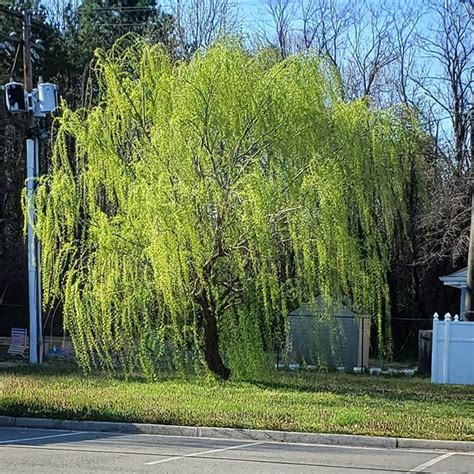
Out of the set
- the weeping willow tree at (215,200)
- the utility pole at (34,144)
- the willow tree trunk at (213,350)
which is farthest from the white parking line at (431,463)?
the utility pole at (34,144)

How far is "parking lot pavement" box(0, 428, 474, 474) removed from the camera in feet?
28.6

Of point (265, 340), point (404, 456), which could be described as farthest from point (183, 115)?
point (404, 456)

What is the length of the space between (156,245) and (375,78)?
25.2 meters

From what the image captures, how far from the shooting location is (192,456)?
9.62 metres

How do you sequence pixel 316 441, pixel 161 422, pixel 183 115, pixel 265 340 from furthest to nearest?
pixel 265 340
pixel 183 115
pixel 161 422
pixel 316 441

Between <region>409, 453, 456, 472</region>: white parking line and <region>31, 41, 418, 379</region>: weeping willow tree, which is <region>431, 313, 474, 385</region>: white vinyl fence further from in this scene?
<region>409, 453, 456, 472</region>: white parking line

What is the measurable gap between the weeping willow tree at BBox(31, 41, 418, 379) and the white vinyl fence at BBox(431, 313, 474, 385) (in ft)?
13.0

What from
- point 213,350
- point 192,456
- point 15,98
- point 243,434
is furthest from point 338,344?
point 192,456

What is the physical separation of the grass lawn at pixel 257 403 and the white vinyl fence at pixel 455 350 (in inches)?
49.1

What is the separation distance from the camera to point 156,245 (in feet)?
48.4

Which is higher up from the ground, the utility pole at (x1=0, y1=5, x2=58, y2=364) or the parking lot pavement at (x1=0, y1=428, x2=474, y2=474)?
the utility pole at (x1=0, y1=5, x2=58, y2=364)

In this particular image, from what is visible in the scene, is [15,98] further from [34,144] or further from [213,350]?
[213,350]

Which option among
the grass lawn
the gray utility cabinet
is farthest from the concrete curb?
the gray utility cabinet

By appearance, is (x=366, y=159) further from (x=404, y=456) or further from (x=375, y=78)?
(x=375, y=78)
